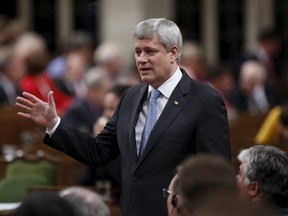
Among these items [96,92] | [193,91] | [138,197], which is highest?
[193,91]

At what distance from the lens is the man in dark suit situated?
258 inches

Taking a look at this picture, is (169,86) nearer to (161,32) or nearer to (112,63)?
(161,32)

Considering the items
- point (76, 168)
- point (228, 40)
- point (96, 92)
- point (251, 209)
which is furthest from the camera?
point (228, 40)

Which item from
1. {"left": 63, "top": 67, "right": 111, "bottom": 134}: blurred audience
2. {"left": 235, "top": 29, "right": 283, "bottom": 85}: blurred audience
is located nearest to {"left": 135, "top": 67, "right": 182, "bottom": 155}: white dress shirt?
{"left": 63, "top": 67, "right": 111, "bottom": 134}: blurred audience

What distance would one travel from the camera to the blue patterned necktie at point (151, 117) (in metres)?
6.66

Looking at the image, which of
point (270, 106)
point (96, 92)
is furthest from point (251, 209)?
point (270, 106)

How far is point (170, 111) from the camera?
664 cm

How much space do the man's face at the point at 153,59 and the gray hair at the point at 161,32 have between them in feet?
0.07

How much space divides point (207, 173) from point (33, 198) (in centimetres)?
70

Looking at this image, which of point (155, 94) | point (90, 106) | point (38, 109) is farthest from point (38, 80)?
point (38, 109)

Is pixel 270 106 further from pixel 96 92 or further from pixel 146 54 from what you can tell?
pixel 146 54

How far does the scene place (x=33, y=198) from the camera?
489 cm

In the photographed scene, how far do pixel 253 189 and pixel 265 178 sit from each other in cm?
8

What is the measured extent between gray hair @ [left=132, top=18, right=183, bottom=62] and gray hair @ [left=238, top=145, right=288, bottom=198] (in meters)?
0.73
